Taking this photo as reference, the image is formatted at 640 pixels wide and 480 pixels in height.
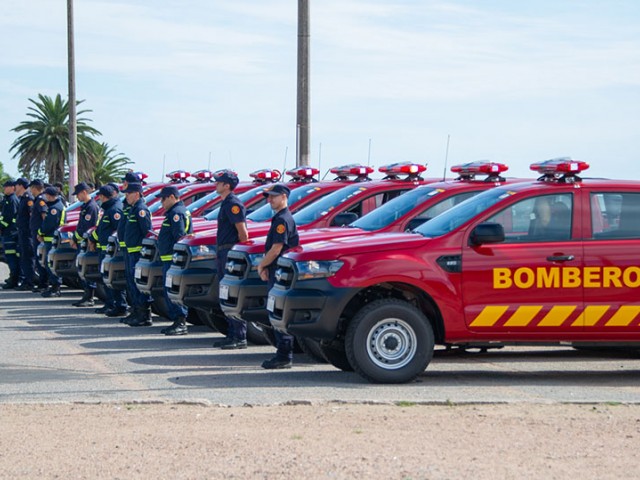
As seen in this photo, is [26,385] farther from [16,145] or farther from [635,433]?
[16,145]

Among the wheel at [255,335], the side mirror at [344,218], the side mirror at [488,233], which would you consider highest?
the side mirror at [344,218]

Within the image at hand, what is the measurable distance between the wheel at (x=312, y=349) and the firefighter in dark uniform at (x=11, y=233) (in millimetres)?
11985

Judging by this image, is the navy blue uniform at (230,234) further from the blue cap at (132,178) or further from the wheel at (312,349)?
the blue cap at (132,178)

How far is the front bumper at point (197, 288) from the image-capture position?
1358 cm

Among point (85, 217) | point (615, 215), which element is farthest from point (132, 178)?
point (615, 215)

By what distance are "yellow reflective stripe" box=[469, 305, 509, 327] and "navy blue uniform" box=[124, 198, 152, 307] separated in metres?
6.24

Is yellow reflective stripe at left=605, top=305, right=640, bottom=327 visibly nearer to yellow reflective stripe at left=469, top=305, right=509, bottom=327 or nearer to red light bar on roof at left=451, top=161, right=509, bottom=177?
yellow reflective stripe at left=469, top=305, right=509, bottom=327

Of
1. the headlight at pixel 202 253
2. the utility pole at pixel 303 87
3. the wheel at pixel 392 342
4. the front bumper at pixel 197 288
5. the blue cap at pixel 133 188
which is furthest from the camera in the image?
the utility pole at pixel 303 87

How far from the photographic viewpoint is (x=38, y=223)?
21.5m

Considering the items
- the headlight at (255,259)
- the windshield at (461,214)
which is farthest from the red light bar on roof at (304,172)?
the windshield at (461,214)

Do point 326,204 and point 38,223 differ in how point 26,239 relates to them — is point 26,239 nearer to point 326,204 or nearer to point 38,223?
point 38,223

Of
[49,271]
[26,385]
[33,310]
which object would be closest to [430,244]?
[26,385]

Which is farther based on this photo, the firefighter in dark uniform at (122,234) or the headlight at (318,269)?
the firefighter in dark uniform at (122,234)

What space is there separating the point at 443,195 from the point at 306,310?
3087 millimetres
